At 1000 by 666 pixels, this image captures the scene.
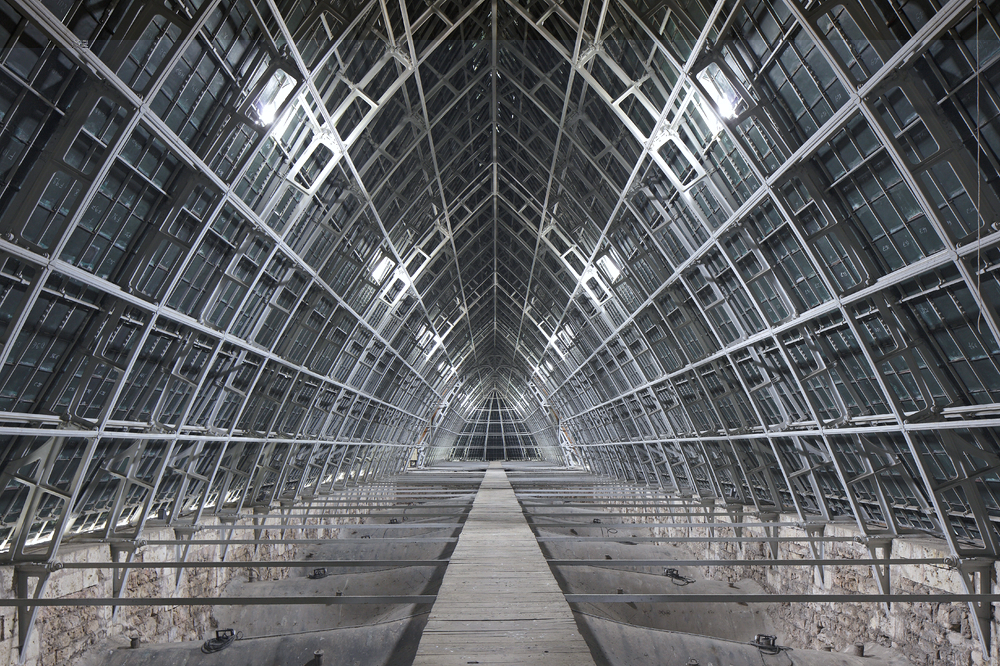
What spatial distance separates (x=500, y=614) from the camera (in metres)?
8.60

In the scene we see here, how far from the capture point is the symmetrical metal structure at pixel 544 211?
9.31m

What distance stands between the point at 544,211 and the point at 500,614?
1890cm

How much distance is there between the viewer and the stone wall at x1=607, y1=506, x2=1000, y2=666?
12844mm

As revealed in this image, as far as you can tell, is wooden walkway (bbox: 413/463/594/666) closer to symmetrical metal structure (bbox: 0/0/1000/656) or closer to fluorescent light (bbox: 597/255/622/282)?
symmetrical metal structure (bbox: 0/0/1000/656)

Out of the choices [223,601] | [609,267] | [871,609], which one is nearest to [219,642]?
[223,601]

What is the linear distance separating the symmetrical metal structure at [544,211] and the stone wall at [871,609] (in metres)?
0.82

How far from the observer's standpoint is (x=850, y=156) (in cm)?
1111

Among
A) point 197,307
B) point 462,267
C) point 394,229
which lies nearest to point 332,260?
point 394,229

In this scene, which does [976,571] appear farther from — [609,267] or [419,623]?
[609,267]

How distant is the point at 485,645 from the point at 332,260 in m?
15.1

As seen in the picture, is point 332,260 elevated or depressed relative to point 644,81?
depressed

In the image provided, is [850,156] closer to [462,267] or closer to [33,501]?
[33,501]

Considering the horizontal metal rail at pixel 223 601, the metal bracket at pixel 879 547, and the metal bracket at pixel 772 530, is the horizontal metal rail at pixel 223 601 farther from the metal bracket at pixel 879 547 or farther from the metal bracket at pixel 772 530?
the metal bracket at pixel 772 530

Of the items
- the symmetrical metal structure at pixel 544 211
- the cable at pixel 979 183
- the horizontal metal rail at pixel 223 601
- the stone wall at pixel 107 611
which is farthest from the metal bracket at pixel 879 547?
the stone wall at pixel 107 611
